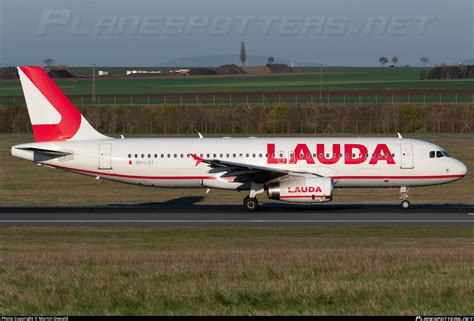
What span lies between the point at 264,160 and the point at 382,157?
5.70m

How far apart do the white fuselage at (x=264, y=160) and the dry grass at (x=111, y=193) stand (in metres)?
4.56

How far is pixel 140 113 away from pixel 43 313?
284 ft

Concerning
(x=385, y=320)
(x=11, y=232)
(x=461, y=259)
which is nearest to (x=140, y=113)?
(x=11, y=232)

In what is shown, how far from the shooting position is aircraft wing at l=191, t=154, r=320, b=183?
3944 cm

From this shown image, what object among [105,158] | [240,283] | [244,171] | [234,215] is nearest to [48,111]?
[105,158]

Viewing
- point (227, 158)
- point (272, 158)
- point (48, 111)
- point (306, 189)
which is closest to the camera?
point (306, 189)

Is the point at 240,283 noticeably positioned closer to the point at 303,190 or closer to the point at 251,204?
the point at 303,190

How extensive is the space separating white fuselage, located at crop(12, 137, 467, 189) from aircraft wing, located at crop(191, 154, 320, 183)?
1.06ft

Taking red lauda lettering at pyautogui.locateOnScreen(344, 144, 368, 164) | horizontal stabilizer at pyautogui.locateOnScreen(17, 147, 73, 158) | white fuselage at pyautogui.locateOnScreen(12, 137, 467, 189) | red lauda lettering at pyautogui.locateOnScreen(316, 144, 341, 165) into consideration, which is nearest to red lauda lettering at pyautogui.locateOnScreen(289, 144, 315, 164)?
white fuselage at pyautogui.locateOnScreen(12, 137, 467, 189)

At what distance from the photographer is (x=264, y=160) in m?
41.1

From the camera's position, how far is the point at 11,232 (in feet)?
110

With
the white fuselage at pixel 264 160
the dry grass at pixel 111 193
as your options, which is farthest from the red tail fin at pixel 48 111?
the dry grass at pixel 111 193

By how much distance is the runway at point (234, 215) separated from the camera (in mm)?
36250

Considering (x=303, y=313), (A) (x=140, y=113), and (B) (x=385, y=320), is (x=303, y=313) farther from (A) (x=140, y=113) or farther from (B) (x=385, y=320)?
(A) (x=140, y=113)
